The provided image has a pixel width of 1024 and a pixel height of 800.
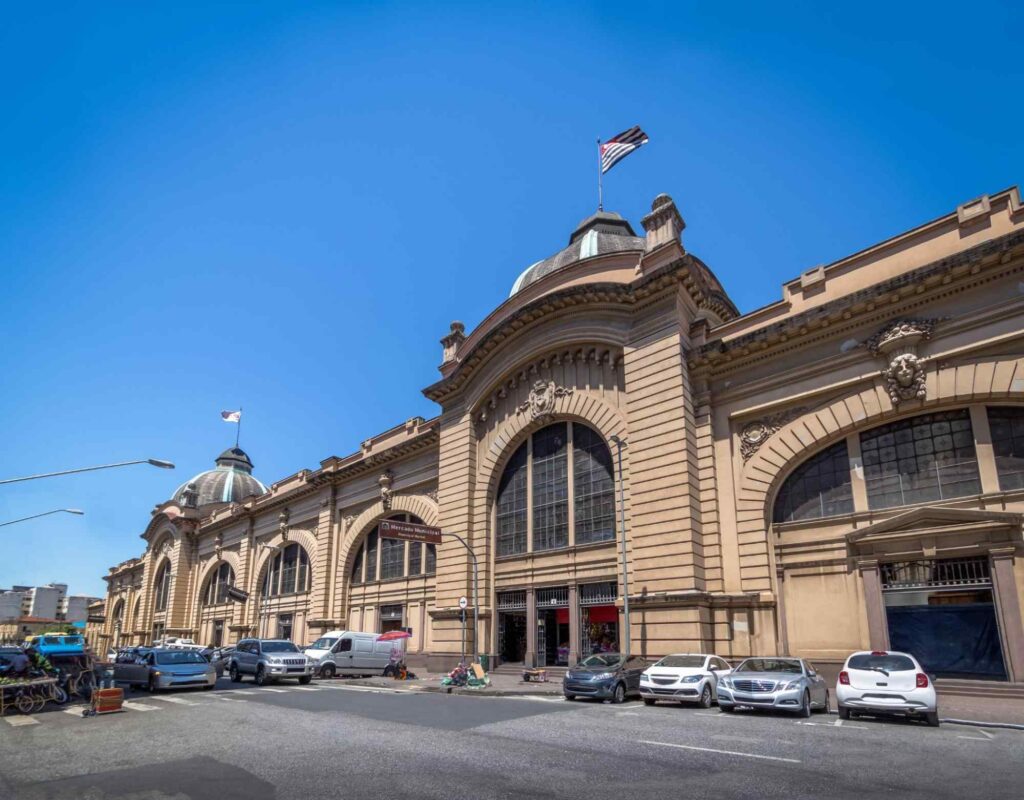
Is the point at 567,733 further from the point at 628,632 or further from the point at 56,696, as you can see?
the point at 56,696

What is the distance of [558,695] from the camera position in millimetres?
21203

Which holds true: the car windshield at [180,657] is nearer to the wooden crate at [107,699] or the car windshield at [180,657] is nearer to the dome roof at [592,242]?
the wooden crate at [107,699]

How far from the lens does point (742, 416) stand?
2492 centimetres

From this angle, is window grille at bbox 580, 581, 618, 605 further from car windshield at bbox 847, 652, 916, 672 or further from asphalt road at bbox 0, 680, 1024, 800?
car windshield at bbox 847, 652, 916, 672

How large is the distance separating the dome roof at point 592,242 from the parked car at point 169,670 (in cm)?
2272

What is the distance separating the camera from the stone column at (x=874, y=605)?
2012 centimetres

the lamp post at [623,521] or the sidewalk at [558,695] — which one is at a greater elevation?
the lamp post at [623,521]

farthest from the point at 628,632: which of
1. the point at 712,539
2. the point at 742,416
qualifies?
the point at 742,416

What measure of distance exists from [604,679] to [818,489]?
9.67 metres

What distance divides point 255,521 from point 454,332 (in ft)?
95.7

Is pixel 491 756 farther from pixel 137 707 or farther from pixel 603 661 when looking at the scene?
pixel 137 707

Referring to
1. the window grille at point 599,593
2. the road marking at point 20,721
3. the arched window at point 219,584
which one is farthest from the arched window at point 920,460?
the arched window at point 219,584

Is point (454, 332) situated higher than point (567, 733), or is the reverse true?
point (454, 332)

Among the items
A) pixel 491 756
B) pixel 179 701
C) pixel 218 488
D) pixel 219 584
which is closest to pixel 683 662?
pixel 491 756
